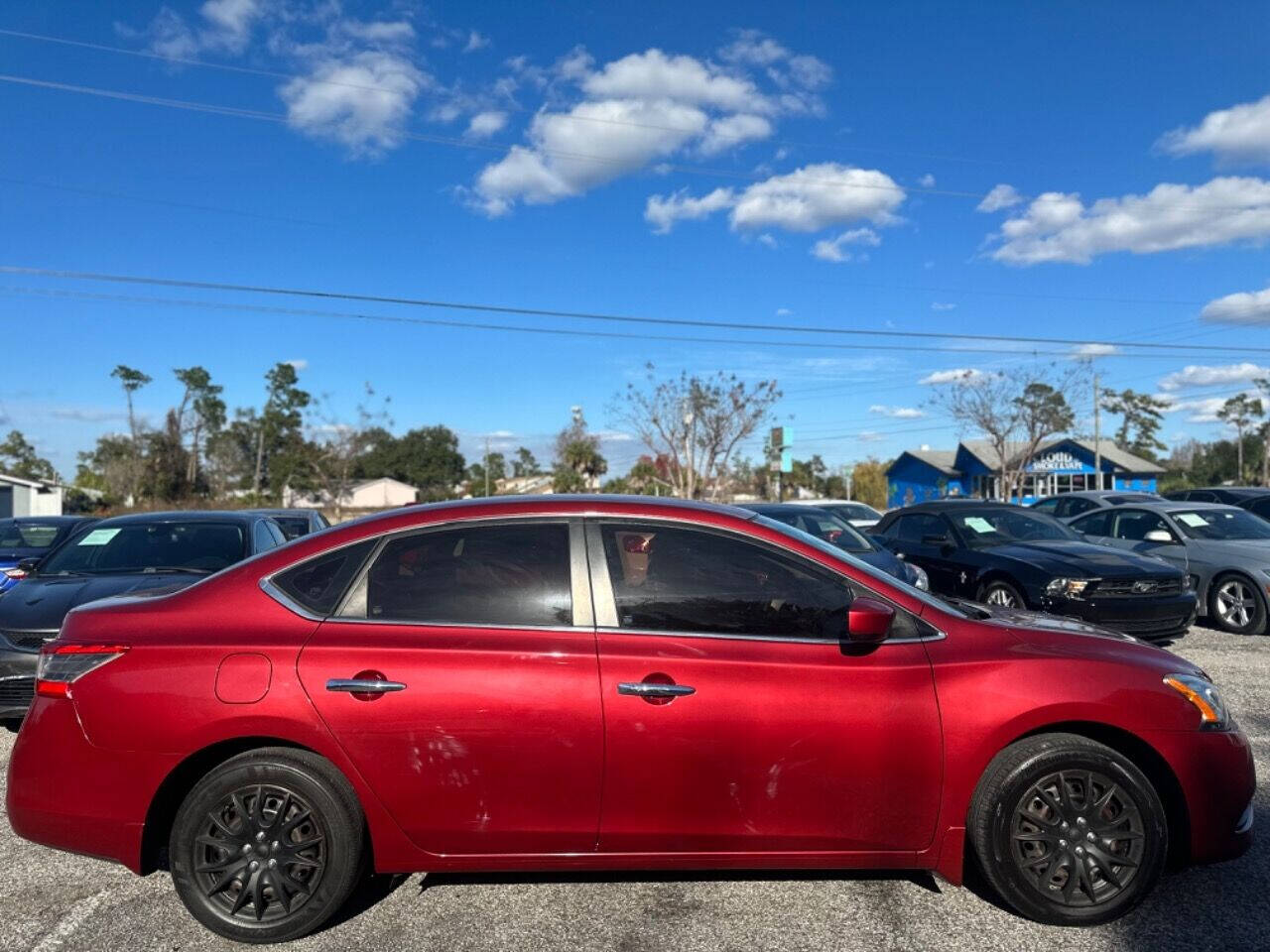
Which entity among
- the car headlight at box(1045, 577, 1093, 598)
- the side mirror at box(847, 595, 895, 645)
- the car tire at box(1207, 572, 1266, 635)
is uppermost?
the side mirror at box(847, 595, 895, 645)

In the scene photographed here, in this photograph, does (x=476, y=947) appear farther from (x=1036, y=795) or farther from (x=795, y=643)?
(x=1036, y=795)

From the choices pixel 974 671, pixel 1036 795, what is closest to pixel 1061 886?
pixel 1036 795

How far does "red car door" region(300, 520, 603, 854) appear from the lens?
3391 millimetres

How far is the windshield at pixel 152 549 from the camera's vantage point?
709 centimetres

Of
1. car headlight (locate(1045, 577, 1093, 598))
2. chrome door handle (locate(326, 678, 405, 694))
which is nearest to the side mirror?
chrome door handle (locate(326, 678, 405, 694))

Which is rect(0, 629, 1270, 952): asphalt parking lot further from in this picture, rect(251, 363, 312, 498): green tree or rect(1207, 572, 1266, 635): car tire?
rect(251, 363, 312, 498): green tree

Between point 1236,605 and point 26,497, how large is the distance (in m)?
53.7

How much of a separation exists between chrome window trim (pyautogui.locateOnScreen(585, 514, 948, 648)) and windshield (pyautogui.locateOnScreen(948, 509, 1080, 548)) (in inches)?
284

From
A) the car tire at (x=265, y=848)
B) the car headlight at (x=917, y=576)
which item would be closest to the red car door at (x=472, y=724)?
the car tire at (x=265, y=848)

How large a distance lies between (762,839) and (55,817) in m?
2.67

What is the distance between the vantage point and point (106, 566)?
7.10m

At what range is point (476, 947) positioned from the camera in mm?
3430

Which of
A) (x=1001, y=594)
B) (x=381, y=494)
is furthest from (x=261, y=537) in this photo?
(x=381, y=494)

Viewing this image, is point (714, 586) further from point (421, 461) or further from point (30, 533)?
point (421, 461)
